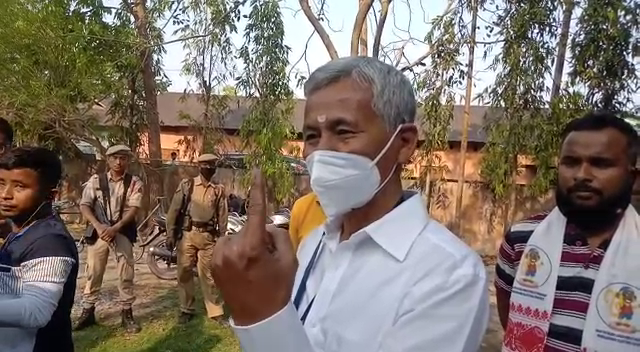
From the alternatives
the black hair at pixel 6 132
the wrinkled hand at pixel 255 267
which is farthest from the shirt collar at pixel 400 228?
the black hair at pixel 6 132

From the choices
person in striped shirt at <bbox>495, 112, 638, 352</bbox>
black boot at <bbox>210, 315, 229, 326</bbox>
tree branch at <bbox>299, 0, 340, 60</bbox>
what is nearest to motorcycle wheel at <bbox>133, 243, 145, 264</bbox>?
black boot at <bbox>210, 315, 229, 326</bbox>

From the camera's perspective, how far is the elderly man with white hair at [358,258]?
0.93m

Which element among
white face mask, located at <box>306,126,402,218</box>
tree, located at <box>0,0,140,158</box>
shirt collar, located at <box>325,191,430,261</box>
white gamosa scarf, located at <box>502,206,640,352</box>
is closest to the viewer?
shirt collar, located at <box>325,191,430,261</box>

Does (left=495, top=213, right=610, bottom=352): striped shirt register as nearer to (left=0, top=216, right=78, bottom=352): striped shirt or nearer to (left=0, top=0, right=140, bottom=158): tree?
(left=0, top=216, right=78, bottom=352): striped shirt

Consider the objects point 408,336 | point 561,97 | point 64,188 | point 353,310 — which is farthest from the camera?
point 64,188

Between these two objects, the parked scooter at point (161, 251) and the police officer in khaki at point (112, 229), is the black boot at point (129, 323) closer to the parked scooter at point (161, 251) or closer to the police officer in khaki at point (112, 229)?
the police officer in khaki at point (112, 229)

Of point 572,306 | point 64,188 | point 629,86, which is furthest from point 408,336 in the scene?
point 64,188

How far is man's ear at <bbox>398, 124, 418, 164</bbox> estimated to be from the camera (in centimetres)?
140

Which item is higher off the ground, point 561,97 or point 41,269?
point 561,97

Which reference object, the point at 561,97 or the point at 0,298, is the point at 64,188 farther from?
the point at 0,298

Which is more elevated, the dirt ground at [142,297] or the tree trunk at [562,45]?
the tree trunk at [562,45]

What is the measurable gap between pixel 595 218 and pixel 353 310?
1326mm

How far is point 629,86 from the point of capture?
521 centimetres

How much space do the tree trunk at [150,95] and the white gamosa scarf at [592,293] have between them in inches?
194
